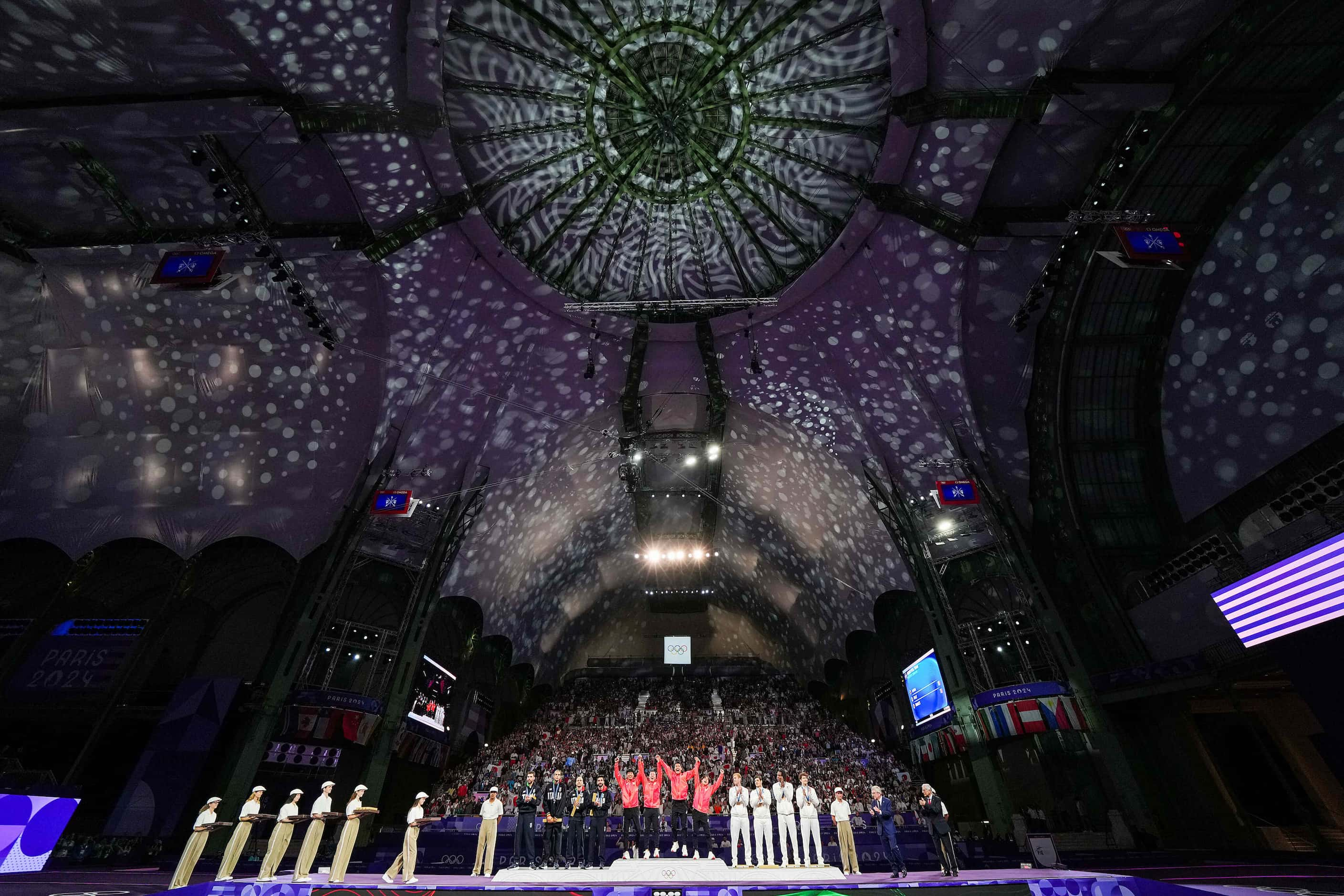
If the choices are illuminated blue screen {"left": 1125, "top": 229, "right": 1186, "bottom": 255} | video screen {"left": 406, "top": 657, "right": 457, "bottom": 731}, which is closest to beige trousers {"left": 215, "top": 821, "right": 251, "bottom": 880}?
video screen {"left": 406, "top": 657, "right": 457, "bottom": 731}

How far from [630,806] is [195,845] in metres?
8.20

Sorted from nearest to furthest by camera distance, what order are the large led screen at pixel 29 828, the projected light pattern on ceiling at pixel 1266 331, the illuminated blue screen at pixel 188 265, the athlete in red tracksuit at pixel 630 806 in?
1. the large led screen at pixel 29 828
2. the illuminated blue screen at pixel 188 265
3. the athlete in red tracksuit at pixel 630 806
4. the projected light pattern on ceiling at pixel 1266 331

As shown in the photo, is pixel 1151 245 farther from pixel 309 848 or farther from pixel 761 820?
pixel 309 848

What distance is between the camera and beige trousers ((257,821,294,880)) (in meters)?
9.83

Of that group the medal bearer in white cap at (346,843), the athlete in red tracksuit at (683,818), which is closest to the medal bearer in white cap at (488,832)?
the medal bearer in white cap at (346,843)

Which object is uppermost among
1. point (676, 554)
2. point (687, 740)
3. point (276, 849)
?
point (676, 554)

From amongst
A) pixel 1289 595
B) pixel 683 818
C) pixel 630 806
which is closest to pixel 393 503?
pixel 630 806

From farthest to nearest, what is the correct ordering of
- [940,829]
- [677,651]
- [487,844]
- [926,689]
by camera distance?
1. [677,651]
2. [926,689]
3. [487,844]
4. [940,829]

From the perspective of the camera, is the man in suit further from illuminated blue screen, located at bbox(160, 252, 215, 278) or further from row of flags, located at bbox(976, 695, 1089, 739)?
row of flags, located at bbox(976, 695, 1089, 739)

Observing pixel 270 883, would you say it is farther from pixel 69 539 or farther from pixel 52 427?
pixel 52 427

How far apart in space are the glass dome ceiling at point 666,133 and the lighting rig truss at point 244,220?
5809 millimetres

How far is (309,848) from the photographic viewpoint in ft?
32.6

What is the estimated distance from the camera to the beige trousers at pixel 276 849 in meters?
9.83

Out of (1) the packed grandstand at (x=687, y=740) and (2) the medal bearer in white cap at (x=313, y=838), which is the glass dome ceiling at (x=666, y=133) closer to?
(2) the medal bearer in white cap at (x=313, y=838)
